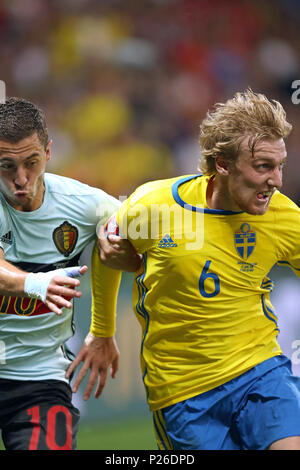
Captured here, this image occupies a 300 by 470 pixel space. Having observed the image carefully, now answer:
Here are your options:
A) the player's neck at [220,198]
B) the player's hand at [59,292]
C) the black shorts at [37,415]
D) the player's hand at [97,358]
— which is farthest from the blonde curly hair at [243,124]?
the black shorts at [37,415]

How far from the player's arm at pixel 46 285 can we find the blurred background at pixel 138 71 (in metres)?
4.98

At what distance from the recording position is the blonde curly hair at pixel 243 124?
3.09m

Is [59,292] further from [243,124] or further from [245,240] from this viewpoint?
[243,124]

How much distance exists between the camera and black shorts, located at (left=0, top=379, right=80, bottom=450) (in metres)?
3.18

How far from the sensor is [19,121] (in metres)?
3.31

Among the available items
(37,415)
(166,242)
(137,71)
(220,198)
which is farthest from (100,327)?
(137,71)

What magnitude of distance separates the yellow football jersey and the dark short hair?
58 cm

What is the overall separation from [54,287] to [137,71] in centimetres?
671

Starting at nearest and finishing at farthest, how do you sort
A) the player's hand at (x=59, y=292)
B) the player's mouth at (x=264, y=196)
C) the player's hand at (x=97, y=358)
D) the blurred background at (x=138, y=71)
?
the player's hand at (x=59, y=292) → the player's mouth at (x=264, y=196) → the player's hand at (x=97, y=358) → the blurred background at (x=138, y=71)

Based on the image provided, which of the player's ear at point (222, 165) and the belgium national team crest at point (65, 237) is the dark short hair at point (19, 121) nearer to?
the belgium national team crest at point (65, 237)

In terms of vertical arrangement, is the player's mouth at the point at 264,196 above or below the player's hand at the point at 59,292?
above

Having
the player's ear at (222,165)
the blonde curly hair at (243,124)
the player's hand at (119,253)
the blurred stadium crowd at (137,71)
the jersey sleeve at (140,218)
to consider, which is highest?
the blurred stadium crowd at (137,71)

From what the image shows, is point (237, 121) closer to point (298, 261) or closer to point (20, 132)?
point (298, 261)
